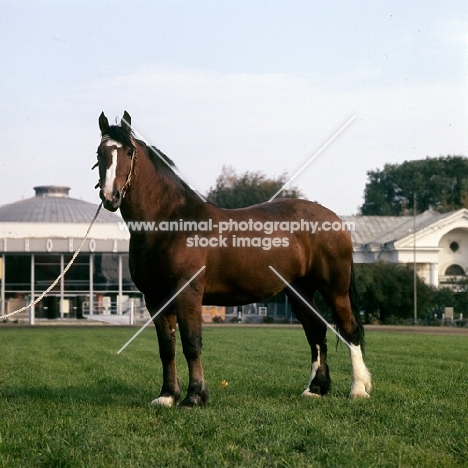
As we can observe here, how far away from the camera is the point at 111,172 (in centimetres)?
807

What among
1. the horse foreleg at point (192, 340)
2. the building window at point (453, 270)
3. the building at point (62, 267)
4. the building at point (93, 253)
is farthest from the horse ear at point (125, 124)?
the building window at point (453, 270)

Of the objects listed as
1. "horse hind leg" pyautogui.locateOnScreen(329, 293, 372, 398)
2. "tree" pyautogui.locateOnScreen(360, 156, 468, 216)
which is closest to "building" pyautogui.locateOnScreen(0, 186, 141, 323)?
"tree" pyautogui.locateOnScreen(360, 156, 468, 216)

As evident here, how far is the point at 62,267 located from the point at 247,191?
55.7ft

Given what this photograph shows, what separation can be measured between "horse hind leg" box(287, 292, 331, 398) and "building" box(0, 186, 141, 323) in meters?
49.9

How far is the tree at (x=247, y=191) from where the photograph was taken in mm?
69000

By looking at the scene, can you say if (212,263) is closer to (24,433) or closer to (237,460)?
(24,433)

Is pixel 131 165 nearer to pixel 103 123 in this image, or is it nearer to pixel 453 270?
pixel 103 123

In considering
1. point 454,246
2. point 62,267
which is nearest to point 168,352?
point 62,267

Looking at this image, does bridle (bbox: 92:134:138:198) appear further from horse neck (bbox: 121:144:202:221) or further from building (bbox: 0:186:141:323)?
building (bbox: 0:186:141:323)

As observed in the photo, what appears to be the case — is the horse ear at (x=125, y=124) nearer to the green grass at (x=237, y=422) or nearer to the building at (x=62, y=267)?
the green grass at (x=237, y=422)

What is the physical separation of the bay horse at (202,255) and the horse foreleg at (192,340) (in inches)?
0.4

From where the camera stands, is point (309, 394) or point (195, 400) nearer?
point (195, 400)

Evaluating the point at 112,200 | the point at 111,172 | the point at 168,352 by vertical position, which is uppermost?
the point at 111,172

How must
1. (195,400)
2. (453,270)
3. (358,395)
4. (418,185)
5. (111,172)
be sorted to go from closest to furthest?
1. (111,172)
2. (195,400)
3. (358,395)
4. (453,270)
5. (418,185)
